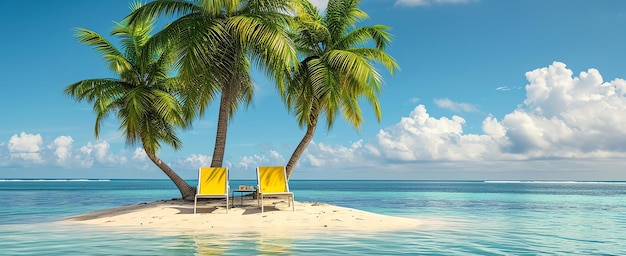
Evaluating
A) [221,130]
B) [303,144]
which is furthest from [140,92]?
[303,144]

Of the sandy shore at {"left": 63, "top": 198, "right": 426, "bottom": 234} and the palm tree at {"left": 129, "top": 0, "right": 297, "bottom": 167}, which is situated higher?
the palm tree at {"left": 129, "top": 0, "right": 297, "bottom": 167}

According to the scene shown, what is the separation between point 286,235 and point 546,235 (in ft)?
18.5

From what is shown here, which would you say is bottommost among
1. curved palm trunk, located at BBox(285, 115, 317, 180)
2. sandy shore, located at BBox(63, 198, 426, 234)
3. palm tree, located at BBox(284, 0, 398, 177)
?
sandy shore, located at BBox(63, 198, 426, 234)

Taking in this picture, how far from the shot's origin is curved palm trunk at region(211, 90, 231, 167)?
14992 millimetres

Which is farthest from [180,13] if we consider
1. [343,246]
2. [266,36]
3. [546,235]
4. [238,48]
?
[546,235]

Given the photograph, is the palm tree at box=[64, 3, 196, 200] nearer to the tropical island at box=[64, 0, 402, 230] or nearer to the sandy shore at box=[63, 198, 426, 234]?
the tropical island at box=[64, 0, 402, 230]

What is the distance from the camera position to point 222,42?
559 inches

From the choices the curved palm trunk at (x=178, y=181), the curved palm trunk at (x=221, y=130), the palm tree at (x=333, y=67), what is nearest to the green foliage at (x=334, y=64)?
the palm tree at (x=333, y=67)

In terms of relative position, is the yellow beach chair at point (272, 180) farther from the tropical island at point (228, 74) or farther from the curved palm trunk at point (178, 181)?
the curved palm trunk at point (178, 181)

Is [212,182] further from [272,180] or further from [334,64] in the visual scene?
[334,64]

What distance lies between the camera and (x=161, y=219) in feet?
41.1

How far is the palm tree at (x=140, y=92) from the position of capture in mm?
15953

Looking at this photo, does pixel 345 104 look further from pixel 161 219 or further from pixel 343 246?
pixel 343 246

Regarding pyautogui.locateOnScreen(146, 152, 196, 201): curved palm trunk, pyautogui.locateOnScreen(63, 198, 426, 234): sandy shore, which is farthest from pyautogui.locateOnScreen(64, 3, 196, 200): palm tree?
pyautogui.locateOnScreen(63, 198, 426, 234): sandy shore
